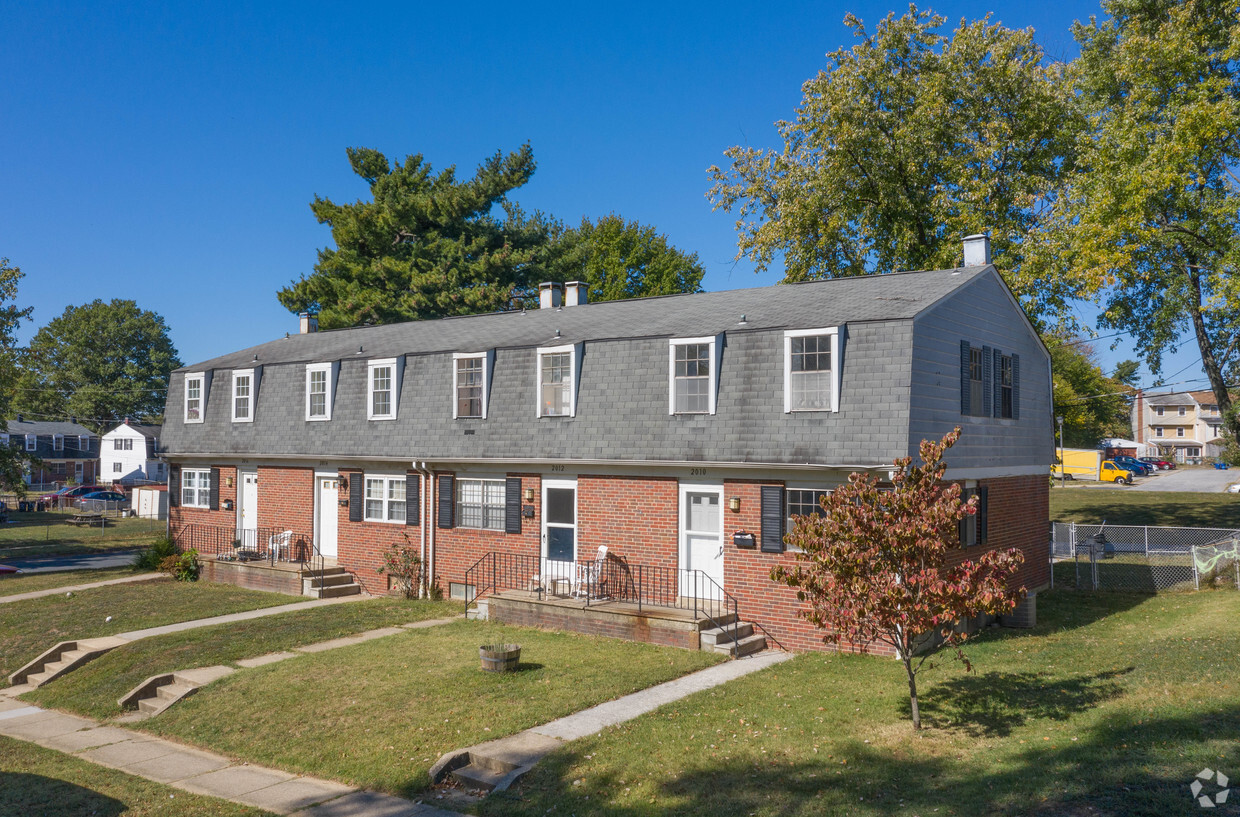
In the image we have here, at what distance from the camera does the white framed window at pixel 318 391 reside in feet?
75.0

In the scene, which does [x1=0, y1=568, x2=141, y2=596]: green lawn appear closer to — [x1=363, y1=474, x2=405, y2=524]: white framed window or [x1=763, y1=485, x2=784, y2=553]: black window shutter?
[x1=363, y1=474, x2=405, y2=524]: white framed window

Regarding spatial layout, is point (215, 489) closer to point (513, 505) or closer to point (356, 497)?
point (356, 497)

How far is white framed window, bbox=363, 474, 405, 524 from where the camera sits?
21.4 m

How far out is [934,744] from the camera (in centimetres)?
976

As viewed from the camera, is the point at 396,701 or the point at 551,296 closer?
the point at 396,701

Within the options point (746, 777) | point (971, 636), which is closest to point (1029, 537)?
point (971, 636)

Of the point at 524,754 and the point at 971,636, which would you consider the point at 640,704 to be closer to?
the point at 524,754

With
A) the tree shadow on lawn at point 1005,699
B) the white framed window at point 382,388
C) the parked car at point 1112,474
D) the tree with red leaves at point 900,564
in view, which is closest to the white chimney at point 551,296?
the white framed window at point 382,388

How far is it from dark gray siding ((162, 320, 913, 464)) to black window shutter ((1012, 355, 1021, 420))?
5851mm

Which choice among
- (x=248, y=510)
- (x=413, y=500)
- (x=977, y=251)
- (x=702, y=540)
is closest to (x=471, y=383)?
(x=413, y=500)

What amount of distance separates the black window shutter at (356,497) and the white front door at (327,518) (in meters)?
0.94

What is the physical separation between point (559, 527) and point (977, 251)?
10989mm

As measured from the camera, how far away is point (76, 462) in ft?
264

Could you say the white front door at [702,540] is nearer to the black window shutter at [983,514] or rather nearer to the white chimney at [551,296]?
the black window shutter at [983,514]
